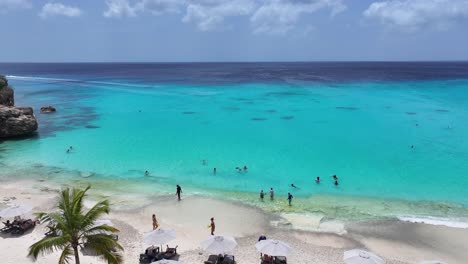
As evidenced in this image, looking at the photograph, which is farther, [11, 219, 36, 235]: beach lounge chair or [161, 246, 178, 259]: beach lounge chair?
[11, 219, 36, 235]: beach lounge chair

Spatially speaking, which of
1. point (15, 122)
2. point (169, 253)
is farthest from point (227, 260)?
point (15, 122)

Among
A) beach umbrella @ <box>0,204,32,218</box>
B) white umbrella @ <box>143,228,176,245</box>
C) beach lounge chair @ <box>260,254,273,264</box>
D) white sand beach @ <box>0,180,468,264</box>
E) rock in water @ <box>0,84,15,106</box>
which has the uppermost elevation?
rock in water @ <box>0,84,15,106</box>

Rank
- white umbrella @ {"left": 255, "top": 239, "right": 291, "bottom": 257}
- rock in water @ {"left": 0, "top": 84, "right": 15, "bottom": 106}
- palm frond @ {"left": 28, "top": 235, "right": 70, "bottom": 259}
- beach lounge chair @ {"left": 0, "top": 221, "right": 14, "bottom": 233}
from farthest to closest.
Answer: rock in water @ {"left": 0, "top": 84, "right": 15, "bottom": 106}
beach lounge chair @ {"left": 0, "top": 221, "right": 14, "bottom": 233}
white umbrella @ {"left": 255, "top": 239, "right": 291, "bottom": 257}
palm frond @ {"left": 28, "top": 235, "right": 70, "bottom": 259}

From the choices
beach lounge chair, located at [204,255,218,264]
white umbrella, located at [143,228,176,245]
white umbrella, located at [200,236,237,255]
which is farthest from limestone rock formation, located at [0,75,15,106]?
white umbrella, located at [200,236,237,255]

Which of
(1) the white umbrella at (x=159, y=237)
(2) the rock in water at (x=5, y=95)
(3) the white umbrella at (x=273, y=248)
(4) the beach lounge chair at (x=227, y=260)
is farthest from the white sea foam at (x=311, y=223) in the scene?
(2) the rock in water at (x=5, y=95)

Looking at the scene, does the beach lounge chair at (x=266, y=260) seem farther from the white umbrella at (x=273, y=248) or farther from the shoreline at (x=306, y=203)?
the shoreline at (x=306, y=203)

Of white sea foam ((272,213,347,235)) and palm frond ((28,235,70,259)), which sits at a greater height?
palm frond ((28,235,70,259))

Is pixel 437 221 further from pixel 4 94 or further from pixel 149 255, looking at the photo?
pixel 4 94

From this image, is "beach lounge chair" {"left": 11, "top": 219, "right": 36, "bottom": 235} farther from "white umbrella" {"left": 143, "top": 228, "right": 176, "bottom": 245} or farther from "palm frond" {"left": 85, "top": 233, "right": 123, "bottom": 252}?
"palm frond" {"left": 85, "top": 233, "right": 123, "bottom": 252}
